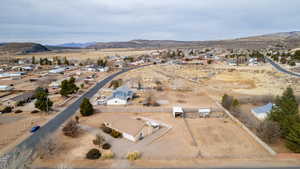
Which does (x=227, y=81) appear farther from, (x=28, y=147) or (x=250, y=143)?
(x=28, y=147)

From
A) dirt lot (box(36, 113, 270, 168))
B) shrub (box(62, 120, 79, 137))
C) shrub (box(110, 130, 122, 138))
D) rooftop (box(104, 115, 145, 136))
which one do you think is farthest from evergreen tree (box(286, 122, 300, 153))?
shrub (box(62, 120, 79, 137))

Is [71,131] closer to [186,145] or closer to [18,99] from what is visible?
[186,145]

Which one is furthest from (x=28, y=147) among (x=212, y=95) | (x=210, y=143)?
(x=212, y=95)

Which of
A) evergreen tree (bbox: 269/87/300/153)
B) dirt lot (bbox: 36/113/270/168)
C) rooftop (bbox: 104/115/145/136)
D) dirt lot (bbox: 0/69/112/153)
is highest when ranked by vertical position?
evergreen tree (bbox: 269/87/300/153)

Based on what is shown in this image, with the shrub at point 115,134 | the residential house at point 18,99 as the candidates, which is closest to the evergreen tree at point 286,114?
the shrub at point 115,134

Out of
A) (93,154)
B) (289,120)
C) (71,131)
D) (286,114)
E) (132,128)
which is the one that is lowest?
(93,154)

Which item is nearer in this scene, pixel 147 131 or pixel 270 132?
pixel 270 132

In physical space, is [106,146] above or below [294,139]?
below

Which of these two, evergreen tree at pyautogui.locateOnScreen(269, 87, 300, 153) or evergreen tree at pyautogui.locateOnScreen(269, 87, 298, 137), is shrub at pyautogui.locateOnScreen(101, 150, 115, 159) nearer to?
evergreen tree at pyautogui.locateOnScreen(269, 87, 300, 153)

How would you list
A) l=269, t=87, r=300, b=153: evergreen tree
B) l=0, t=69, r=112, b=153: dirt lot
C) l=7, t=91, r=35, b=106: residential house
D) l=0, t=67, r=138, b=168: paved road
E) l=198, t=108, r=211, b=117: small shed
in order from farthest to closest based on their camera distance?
l=7, t=91, r=35, b=106: residential house → l=198, t=108, r=211, b=117: small shed → l=0, t=69, r=112, b=153: dirt lot → l=0, t=67, r=138, b=168: paved road → l=269, t=87, r=300, b=153: evergreen tree

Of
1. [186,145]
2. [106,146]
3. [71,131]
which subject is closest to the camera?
[106,146]

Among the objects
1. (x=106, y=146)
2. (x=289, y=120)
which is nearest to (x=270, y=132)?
(x=289, y=120)
